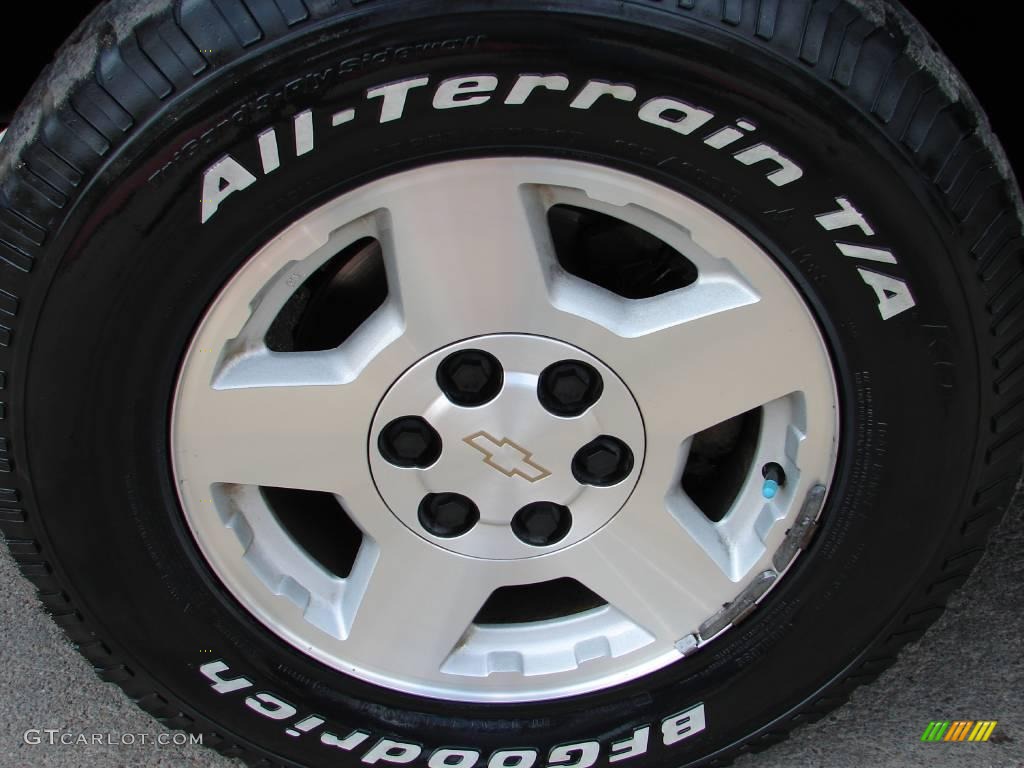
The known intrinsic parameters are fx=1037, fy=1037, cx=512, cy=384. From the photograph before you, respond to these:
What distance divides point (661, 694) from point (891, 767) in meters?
0.53

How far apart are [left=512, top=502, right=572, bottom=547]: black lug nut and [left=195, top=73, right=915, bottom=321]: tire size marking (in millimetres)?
579

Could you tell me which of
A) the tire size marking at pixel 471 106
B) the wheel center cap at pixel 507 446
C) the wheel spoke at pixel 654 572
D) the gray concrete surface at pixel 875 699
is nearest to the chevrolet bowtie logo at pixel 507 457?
the wheel center cap at pixel 507 446

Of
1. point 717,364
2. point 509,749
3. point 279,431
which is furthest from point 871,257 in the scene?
point 509,749

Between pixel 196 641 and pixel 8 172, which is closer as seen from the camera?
pixel 8 172

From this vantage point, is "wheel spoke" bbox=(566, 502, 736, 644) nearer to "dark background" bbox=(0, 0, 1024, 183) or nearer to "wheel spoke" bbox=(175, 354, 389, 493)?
"wheel spoke" bbox=(175, 354, 389, 493)

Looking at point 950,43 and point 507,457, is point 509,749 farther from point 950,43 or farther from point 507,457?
point 950,43

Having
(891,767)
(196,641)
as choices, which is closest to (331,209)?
(196,641)

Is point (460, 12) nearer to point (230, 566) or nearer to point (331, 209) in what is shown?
point (331, 209)

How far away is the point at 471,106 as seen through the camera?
1.24m

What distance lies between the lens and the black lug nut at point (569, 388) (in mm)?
1438

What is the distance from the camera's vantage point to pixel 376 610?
1.61m

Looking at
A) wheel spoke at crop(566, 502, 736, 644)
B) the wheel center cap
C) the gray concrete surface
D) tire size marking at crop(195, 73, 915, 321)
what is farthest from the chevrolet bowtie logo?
the gray concrete surface

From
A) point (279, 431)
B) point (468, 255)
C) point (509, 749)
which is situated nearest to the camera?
point (468, 255)

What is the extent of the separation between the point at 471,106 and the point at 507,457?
50 centimetres
